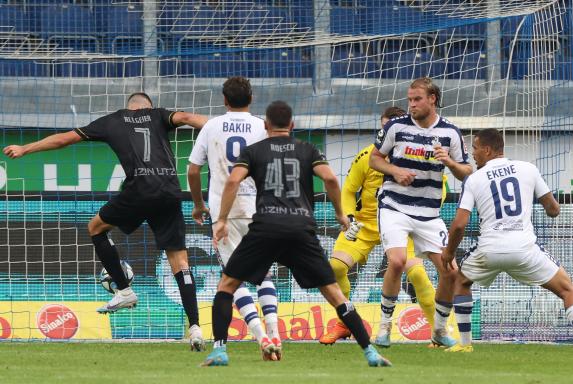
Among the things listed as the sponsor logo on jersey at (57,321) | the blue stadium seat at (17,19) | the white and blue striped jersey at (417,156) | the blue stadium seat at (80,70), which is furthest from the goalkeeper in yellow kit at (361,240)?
the blue stadium seat at (17,19)

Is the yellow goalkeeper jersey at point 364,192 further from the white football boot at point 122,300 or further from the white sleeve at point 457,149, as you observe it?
the white football boot at point 122,300

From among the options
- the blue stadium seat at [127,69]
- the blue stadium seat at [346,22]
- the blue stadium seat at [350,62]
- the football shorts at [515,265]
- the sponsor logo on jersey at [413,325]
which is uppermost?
the blue stadium seat at [346,22]

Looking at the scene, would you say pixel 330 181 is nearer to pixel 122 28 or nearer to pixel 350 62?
pixel 122 28

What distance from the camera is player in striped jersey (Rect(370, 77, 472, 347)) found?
9.52 m

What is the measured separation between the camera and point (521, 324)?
12.0 m

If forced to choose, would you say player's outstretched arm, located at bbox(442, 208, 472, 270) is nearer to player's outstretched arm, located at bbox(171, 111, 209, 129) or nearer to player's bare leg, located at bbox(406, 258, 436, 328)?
player's bare leg, located at bbox(406, 258, 436, 328)

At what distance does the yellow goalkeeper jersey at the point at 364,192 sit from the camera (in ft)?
34.8

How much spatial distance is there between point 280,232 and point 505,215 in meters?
2.17

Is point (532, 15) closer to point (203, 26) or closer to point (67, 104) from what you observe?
point (203, 26)

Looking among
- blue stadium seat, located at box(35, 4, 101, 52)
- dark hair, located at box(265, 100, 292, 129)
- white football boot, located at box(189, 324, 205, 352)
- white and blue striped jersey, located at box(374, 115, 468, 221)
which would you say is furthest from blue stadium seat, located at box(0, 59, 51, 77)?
dark hair, located at box(265, 100, 292, 129)

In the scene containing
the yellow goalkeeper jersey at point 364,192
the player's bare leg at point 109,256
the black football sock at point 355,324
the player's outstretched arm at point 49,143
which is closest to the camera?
the black football sock at point 355,324

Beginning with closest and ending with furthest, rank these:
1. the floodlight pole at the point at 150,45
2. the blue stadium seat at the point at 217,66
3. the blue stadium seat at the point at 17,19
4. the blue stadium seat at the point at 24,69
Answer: the floodlight pole at the point at 150,45 → the blue stadium seat at the point at 24,69 → the blue stadium seat at the point at 17,19 → the blue stadium seat at the point at 217,66

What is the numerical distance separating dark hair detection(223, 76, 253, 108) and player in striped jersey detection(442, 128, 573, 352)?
1.80 metres

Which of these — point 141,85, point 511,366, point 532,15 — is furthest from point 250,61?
point 511,366
